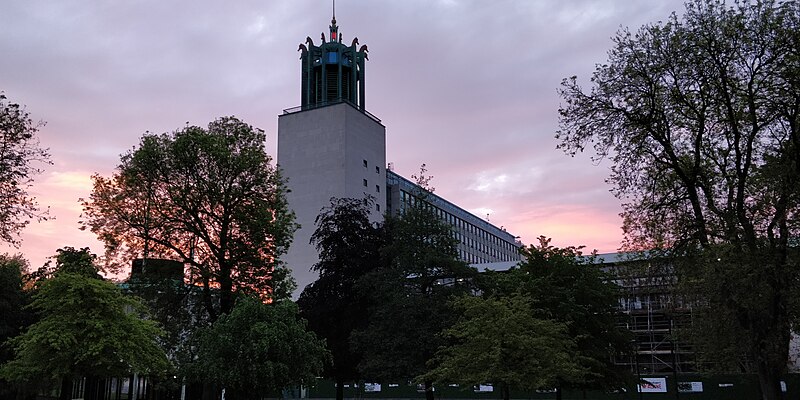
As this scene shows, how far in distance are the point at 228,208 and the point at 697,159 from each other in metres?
23.5

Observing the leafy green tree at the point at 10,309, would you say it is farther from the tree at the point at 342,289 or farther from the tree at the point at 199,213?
the tree at the point at 342,289

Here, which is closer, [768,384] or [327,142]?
[768,384]

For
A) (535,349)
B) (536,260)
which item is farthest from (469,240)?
(535,349)

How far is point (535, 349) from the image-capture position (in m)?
25.8

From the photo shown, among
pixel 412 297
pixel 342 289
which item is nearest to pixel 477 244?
pixel 342 289

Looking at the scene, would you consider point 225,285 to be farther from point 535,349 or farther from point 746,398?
point 746,398

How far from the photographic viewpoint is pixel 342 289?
43.0m

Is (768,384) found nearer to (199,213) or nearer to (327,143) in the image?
(199,213)

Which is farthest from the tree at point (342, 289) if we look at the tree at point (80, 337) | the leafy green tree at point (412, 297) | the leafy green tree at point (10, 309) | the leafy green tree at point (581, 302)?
the leafy green tree at point (10, 309)

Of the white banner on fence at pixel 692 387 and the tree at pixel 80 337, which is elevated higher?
the tree at pixel 80 337

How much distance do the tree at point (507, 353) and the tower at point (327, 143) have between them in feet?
195

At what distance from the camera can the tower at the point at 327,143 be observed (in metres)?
89.1

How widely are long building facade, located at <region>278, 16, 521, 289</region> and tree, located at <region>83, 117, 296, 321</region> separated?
46.6 meters

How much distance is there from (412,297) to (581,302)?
883 cm
